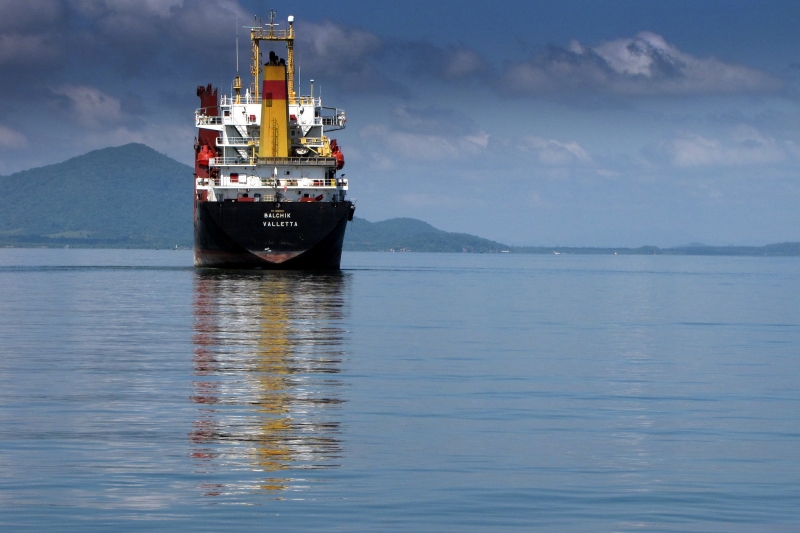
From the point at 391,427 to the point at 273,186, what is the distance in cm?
6147

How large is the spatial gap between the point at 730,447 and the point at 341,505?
691cm

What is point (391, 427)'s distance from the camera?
18344 mm

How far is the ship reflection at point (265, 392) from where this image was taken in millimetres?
15242

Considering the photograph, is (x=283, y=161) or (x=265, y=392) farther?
(x=283, y=161)

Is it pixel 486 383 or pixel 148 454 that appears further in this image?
pixel 486 383

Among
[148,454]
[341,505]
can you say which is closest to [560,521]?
[341,505]

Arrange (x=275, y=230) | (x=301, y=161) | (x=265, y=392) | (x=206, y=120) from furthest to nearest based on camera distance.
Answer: (x=206, y=120), (x=301, y=161), (x=275, y=230), (x=265, y=392)

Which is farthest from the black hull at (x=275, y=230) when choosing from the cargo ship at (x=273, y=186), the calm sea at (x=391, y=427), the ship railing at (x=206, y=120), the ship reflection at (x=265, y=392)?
the calm sea at (x=391, y=427)

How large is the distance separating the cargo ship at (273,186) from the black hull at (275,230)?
6cm

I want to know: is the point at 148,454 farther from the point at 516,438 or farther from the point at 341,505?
the point at 516,438

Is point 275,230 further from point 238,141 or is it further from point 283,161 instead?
point 238,141

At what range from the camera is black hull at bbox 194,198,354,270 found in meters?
75.9

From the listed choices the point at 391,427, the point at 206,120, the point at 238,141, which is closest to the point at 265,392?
the point at 391,427

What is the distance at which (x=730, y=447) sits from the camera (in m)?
17.4
